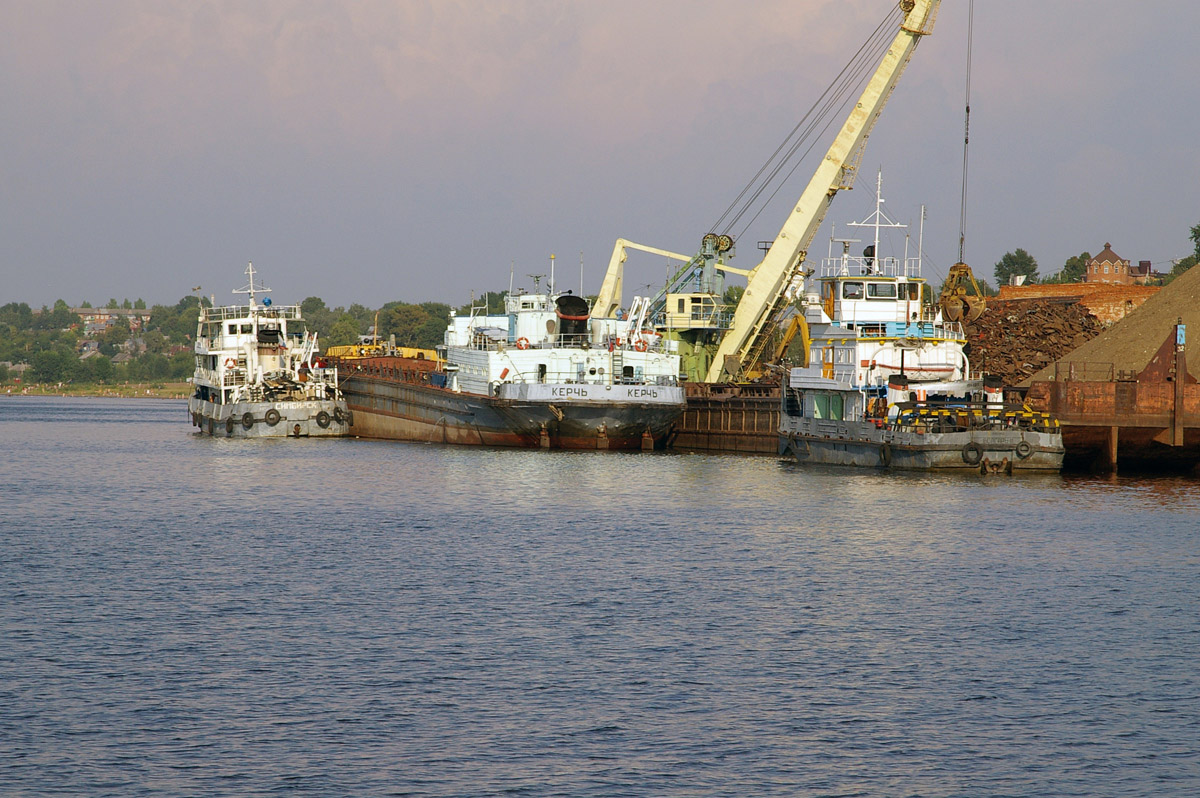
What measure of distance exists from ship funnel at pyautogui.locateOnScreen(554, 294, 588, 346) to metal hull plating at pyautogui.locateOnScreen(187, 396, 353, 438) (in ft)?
55.2

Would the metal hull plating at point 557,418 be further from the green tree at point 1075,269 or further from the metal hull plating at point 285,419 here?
the green tree at point 1075,269

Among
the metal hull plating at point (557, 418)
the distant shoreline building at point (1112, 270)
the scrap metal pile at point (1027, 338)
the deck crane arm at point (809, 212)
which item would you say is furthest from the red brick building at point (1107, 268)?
the metal hull plating at point (557, 418)

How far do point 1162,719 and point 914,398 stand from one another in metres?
31.3

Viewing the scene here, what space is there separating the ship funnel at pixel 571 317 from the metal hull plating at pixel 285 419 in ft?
55.2

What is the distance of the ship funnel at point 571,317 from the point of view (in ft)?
203

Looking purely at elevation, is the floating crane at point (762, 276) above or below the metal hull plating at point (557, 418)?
above

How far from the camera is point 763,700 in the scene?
61.6 ft

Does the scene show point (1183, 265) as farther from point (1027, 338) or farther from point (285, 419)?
point (285, 419)

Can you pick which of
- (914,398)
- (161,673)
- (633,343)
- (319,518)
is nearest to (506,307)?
(633,343)

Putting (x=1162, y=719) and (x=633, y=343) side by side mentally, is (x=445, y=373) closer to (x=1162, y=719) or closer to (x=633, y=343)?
(x=633, y=343)

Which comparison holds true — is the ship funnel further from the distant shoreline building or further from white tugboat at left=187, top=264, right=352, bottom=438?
the distant shoreline building

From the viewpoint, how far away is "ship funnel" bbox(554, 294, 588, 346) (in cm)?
6188

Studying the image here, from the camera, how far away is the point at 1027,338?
235 feet

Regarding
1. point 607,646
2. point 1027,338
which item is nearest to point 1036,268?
point 1027,338
